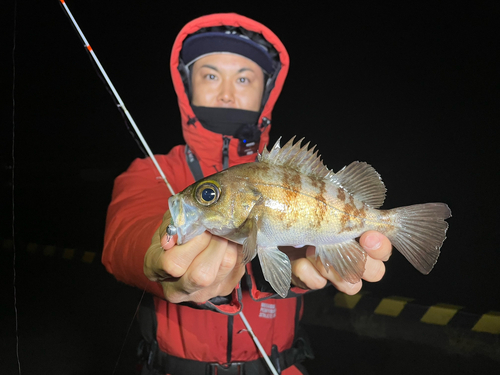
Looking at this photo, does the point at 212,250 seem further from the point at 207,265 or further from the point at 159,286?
the point at 159,286

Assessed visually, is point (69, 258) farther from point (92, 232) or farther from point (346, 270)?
point (346, 270)

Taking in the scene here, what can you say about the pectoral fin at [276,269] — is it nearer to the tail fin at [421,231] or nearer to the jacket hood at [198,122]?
the tail fin at [421,231]

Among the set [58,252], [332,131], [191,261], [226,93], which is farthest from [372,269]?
[58,252]

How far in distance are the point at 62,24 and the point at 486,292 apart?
3.66 m

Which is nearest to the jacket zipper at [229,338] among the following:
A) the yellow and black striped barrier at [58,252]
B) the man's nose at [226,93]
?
the yellow and black striped barrier at [58,252]

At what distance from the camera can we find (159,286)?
800 millimetres

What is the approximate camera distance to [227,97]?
1.41m

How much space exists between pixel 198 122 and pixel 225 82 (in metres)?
0.33

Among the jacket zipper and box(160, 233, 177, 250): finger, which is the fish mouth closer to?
box(160, 233, 177, 250): finger

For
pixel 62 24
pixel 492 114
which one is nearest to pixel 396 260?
pixel 492 114

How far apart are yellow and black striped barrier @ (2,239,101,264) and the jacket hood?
3.29 feet

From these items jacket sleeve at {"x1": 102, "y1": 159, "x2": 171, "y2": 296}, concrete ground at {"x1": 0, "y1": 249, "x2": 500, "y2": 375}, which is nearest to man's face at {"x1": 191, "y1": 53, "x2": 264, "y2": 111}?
jacket sleeve at {"x1": 102, "y1": 159, "x2": 171, "y2": 296}

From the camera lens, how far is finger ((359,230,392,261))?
70 cm

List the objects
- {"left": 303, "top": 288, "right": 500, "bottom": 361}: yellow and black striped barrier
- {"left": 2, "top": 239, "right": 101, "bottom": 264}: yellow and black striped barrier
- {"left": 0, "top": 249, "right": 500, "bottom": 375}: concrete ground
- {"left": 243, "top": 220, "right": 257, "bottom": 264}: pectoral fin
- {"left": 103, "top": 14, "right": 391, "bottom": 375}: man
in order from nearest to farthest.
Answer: {"left": 243, "top": 220, "right": 257, "bottom": 264}: pectoral fin → {"left": 103, "top": 14, "right": 391, "bottom": 375}: man → {"left": 0, "top": 249, "right": 500, "bottom": 375}: concrete ground → {"left": 303, "top": 288, "right": 500, "bottom": 361}: yellow and black striped barrier → {"left": 2, "top": 239, "right": 101, "bottom": 264}: yellow and black striped barrier
